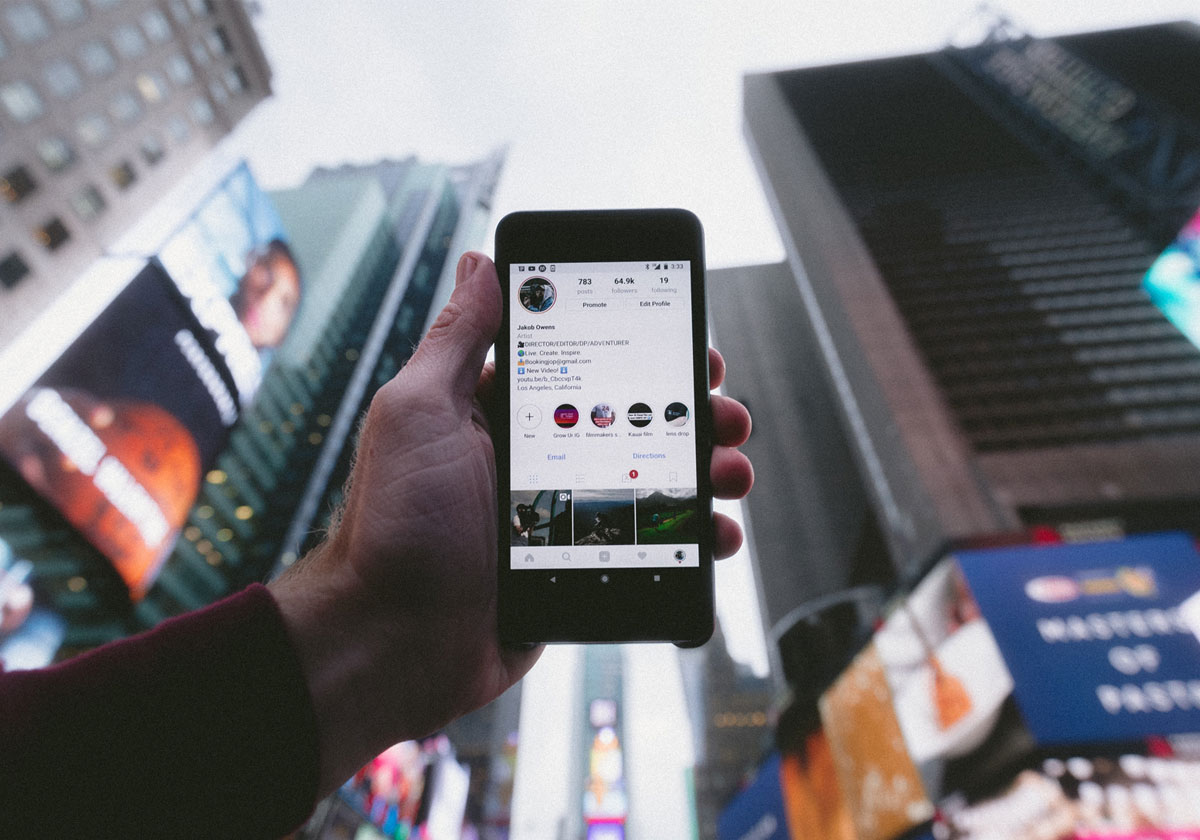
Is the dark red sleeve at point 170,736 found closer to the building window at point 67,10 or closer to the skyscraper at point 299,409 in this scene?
the skyscraper at point 299,409

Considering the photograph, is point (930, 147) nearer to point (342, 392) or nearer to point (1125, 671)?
point (1125, 671)

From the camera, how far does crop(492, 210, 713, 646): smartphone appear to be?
2.29 m

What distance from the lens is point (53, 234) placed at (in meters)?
26.6

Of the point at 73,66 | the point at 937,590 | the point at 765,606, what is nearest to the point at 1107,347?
the point at 765,606

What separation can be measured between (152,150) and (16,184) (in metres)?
10.5

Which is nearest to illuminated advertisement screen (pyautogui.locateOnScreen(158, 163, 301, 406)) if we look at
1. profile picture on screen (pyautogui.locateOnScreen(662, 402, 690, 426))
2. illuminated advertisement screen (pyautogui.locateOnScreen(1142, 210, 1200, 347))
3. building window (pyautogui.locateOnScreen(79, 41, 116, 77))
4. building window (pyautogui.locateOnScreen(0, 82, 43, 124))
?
building window (pyautogui.locateOnScreen(0, 82, 43, 124))

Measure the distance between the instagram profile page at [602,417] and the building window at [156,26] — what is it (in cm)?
4777

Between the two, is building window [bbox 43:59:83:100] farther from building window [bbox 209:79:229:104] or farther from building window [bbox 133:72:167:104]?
building window [bbox 209:79:229:104]

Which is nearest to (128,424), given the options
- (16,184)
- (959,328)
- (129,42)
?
(16,184)

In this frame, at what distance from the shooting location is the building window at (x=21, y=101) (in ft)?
77.0

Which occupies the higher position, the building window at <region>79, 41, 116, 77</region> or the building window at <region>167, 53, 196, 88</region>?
the building window at <region>79, 41, 116, 77</region>

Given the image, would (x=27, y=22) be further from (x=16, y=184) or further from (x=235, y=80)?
(x=235, y=80)

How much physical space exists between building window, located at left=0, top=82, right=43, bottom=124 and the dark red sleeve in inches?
1478

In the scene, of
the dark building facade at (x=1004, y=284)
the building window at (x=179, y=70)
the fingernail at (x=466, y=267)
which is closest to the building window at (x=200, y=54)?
the building window at (x=179, y=70)
